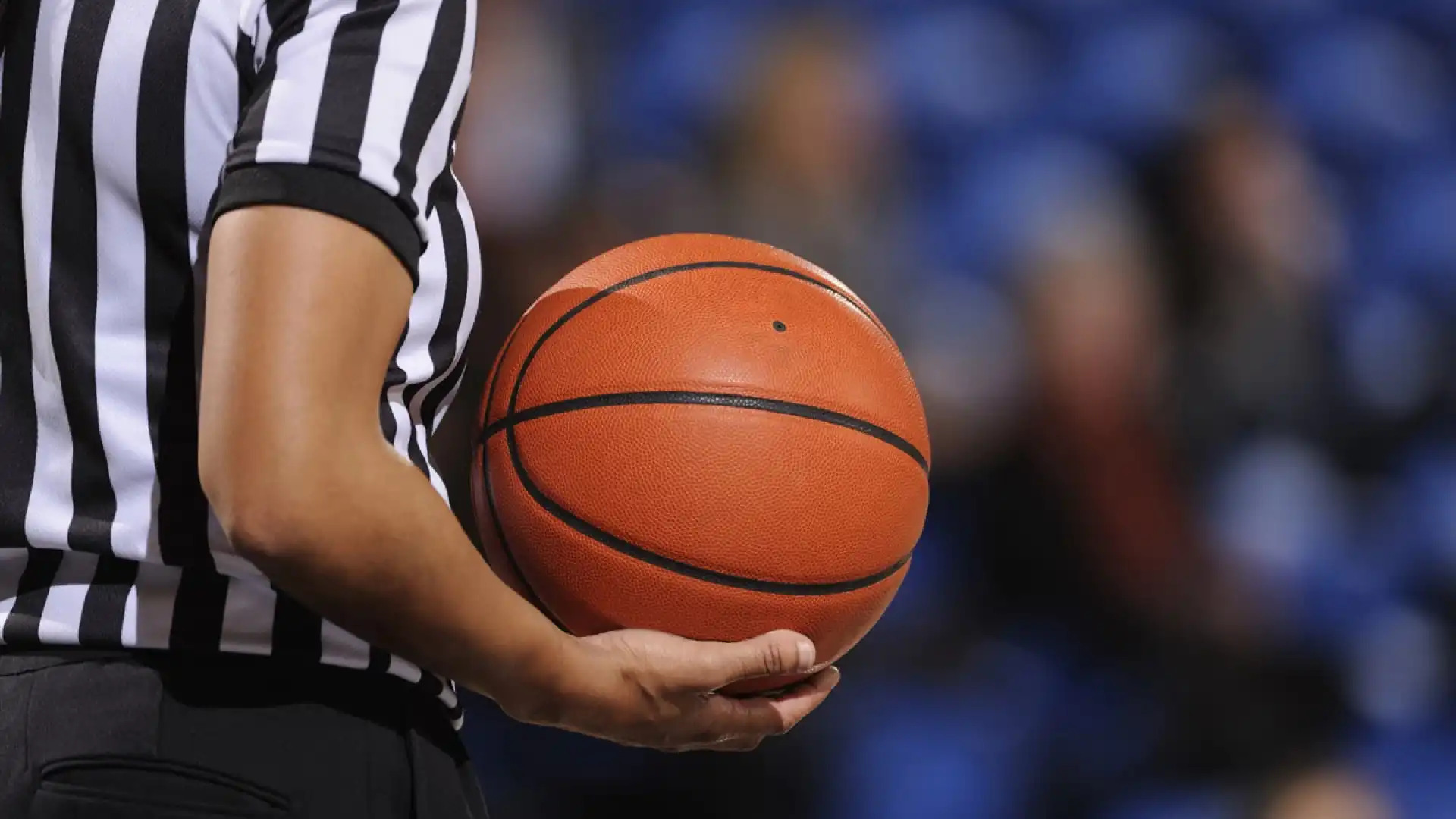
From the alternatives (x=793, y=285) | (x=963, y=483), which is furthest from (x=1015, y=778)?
(x=793, y=285)

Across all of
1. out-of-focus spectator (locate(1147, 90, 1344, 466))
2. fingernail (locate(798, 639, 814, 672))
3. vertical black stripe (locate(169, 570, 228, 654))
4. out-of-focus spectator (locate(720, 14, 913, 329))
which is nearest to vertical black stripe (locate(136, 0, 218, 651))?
vertical black stripe (locate(169, 570, 228, 654))

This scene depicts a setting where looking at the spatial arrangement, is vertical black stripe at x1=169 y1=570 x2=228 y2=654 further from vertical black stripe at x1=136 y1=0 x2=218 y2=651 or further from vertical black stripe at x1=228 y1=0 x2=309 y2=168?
vertical black stripe at x1=228 y1=0 x2=309 y2=168

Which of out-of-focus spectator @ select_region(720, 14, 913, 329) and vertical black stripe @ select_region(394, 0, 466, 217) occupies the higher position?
out-of-focus spectator @ select_region(720, 14, 913, 329)

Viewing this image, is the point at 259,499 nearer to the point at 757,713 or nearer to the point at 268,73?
the point at 268,73

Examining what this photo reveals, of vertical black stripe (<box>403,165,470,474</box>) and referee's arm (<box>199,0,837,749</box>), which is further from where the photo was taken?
vertical black stripe (<box>403,165,470,474</box>)

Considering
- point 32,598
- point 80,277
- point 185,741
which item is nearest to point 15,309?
point 80,277

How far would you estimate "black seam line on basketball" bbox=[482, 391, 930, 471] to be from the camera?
104 centimetres

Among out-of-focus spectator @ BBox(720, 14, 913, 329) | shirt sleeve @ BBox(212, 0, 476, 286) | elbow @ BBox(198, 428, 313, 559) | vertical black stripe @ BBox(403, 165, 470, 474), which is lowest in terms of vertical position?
elbow @ BBox(198, 428, 313, 559)

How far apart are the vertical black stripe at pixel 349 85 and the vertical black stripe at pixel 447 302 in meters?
0.11

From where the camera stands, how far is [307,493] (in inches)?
26.5

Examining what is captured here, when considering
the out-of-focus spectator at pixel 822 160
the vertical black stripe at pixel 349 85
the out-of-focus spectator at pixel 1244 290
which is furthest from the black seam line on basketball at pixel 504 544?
the out-of-focus spectator at pixel 1244 290

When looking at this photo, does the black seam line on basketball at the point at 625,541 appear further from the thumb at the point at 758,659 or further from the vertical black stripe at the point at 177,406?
the vertical black stripe at the point at 177,406

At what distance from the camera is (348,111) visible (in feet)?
2.31

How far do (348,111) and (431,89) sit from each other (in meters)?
0.05
